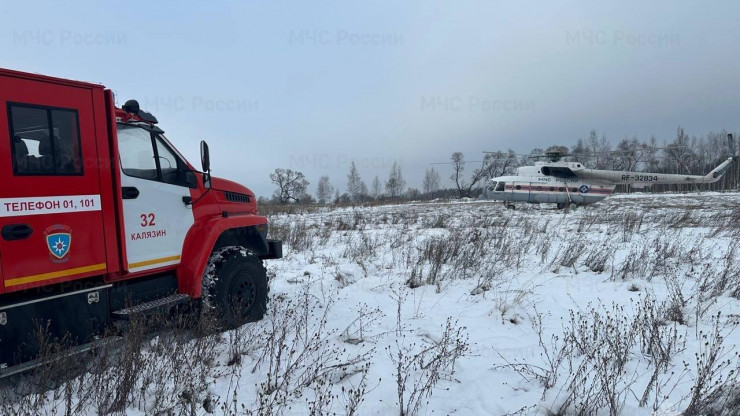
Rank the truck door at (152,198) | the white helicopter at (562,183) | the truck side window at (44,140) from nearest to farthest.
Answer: the truck side window at (44,140)
the truck door at (152,198)
the white helicopter at (562,183)

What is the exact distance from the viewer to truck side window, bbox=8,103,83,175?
322cm

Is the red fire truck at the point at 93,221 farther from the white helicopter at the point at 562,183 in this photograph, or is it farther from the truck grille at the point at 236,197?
the white helicopter at the point at 562,183

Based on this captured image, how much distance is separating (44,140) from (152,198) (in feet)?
3.52

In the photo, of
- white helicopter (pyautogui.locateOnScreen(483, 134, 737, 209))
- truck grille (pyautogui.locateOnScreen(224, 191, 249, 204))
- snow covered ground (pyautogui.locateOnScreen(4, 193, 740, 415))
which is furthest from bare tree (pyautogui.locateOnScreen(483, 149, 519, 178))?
truck grille (pyautogui.locateOnScreen(224, 191, 249, 204))

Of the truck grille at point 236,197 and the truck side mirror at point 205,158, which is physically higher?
the truck side mirror at point 205,158

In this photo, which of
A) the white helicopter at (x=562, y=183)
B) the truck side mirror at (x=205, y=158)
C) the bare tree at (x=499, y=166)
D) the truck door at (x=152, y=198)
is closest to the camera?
the truck door at (x=152, y=198)

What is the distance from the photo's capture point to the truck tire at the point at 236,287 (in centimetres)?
465

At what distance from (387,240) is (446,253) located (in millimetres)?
3258

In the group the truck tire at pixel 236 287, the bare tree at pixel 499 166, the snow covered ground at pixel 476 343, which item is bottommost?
the snow covered ground at pixel 476 343

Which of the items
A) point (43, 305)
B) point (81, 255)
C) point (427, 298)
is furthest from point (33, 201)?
point (427, 298)

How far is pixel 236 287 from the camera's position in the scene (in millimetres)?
4973

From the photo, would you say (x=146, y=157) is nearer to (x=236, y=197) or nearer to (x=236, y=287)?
(x=236, y=197)

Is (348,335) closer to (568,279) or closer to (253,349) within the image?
(253,349)

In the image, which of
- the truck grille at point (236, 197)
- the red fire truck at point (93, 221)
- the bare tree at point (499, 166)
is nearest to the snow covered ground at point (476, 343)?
the red fire truck at point (93, 221)
